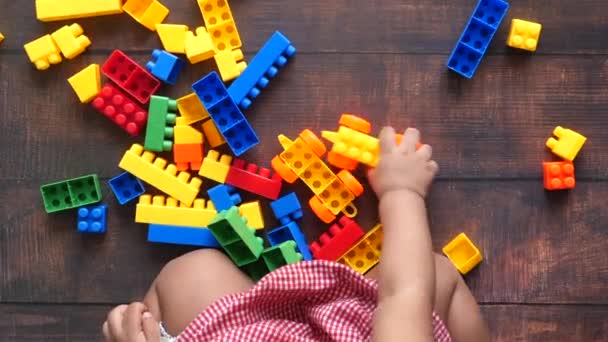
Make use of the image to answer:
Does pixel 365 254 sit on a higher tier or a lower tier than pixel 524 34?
lower

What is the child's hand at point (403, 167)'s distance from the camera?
901mm

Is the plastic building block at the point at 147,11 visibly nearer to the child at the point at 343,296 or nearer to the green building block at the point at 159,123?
the green building block at the point at 159,123

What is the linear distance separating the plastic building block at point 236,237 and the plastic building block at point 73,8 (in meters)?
0.32

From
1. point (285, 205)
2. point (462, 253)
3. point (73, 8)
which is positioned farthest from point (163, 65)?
point (462, 253)

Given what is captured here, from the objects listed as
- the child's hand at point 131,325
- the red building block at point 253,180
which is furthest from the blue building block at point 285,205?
the child's hand at point 131,325

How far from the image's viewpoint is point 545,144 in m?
0.97

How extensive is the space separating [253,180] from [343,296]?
8.0 inches

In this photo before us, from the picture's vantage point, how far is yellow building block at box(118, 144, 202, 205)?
0.95 metres

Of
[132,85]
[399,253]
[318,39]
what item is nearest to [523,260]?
[399,253]

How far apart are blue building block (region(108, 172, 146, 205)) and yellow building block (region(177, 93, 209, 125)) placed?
11 centimetres

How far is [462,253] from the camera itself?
3.17 ft

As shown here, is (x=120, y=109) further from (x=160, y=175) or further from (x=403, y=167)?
(x=403, y=167)

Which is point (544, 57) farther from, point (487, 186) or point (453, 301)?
point (453, 301)

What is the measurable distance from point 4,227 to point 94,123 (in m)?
0.20
